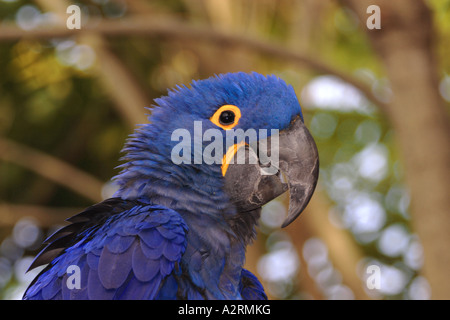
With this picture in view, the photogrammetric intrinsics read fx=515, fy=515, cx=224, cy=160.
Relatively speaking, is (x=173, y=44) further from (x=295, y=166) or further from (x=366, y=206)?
(x=295, y=166)

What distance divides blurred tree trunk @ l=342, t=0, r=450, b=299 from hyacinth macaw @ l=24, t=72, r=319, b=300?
1861 mm

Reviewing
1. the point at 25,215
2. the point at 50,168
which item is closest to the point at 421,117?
the point at 50,168

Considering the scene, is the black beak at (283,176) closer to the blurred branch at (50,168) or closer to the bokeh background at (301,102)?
the bokeh background at (301,102)

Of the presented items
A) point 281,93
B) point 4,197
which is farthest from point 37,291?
point 4,197

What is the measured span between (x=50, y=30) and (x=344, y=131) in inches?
174

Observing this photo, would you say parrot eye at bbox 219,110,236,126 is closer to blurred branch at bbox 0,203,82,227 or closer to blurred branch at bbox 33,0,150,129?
blurred branch at bbox 33,0,150,129

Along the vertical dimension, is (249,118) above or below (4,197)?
below

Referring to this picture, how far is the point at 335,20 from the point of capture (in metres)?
7.69

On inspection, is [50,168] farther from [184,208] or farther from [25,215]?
[184,208]

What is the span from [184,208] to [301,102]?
3434 millimetres

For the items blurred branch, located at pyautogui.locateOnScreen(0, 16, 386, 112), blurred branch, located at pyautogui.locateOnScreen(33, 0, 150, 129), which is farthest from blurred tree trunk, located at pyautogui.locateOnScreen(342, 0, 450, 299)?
blurred branch, located at pyautogui.locateOnScreen(33, 0, 150, 129)

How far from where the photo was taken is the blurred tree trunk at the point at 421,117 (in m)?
3.63

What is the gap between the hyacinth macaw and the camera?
1935 millimetres
